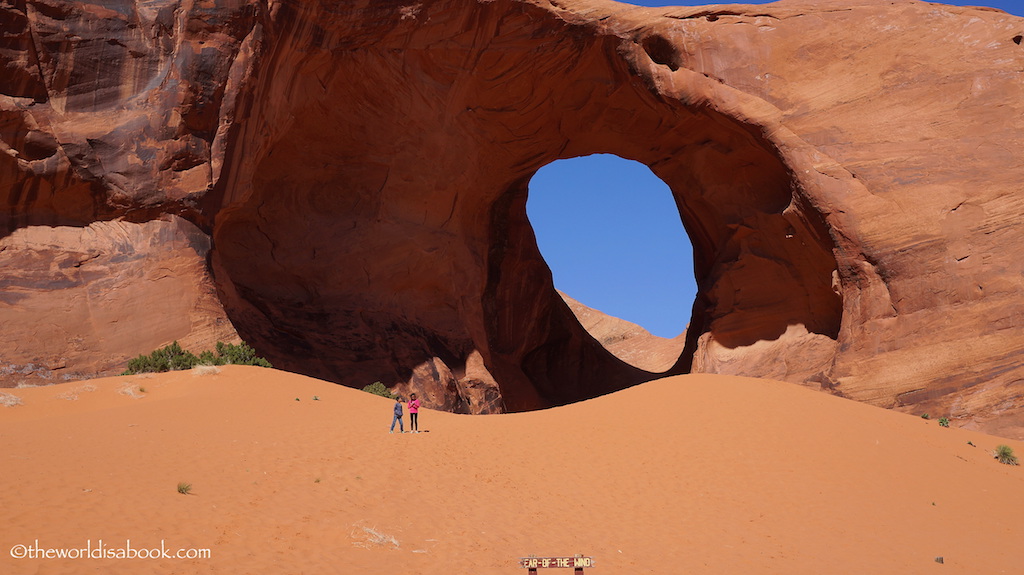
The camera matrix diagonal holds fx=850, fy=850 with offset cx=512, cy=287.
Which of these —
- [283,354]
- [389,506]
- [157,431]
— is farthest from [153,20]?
[389,506]

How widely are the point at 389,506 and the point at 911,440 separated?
363 inches

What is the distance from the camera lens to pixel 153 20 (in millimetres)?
19141

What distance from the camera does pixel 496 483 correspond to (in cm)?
1194

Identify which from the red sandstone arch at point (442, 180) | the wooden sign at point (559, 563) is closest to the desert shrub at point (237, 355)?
the red sandstone arch at point (442, 180)

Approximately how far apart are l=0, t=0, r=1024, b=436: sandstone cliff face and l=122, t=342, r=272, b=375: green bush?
63 cm

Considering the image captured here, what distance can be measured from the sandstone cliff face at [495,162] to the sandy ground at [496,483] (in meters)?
3.46

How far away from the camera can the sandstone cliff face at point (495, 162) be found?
17.8 metres

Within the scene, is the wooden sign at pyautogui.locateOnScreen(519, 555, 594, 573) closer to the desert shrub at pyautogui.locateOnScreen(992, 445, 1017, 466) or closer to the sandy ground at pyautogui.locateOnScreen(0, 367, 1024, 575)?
the sandy ground at pyautogui.locateOnScreen(0, 367, 1024, 575)

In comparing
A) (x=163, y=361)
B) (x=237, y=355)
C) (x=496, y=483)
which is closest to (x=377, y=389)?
(x=237, y=355)

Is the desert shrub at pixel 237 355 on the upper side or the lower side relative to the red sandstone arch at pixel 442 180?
lower

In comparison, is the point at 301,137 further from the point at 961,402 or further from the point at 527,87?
the point at 961,402

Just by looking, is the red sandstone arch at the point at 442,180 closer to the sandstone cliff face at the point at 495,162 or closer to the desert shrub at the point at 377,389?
the sandstone cliff face at the point at 495,162

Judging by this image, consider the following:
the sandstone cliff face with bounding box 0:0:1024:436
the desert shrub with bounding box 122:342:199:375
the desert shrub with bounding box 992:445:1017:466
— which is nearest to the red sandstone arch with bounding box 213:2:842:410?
the sandstone cliff face with bounding box 0:0:1024:436

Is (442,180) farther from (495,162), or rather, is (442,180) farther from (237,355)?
(237,355)
